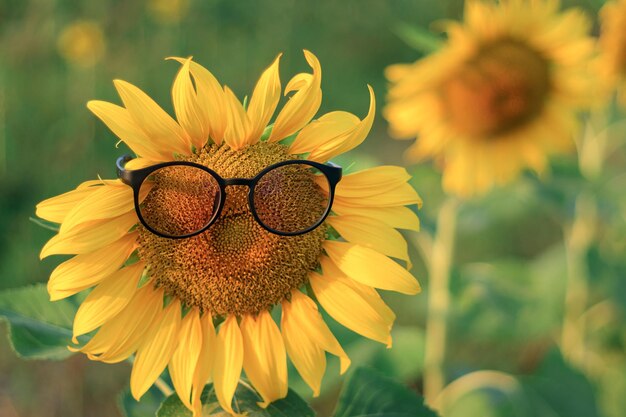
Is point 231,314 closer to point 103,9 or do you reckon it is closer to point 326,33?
point 103,9

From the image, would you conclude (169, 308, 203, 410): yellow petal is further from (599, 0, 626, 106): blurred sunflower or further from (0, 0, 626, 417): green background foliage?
(599, 0, 626, 106): blurred sunflower

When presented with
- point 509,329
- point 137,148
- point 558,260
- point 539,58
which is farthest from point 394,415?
point 558,260

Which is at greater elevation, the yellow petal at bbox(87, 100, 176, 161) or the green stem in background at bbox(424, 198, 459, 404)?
the yellow petal at bbox(87, 100, 176, 161)

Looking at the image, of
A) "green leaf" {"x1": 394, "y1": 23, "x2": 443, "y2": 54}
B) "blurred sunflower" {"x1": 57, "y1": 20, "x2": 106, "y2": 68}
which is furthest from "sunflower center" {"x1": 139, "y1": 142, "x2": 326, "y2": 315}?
"blurred sunflower" {"x1": 57, "y1": 20, "x2": 106, "y2": 68}

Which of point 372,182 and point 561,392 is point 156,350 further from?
point 561,392

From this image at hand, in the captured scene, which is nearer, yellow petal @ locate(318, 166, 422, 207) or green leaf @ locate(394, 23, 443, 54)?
yellow petal @ locate(318, 166, 422, 207)

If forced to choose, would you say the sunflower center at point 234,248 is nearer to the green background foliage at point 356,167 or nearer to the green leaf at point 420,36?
the green background foliage at point 356,167
